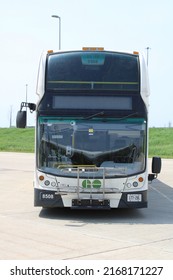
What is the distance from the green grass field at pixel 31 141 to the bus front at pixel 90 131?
36178 millimetres

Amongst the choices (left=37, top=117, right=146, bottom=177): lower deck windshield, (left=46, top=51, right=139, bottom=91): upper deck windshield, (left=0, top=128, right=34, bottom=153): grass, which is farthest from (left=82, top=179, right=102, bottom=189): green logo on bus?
(left=0, top=128, right=34, bottom=153): grass

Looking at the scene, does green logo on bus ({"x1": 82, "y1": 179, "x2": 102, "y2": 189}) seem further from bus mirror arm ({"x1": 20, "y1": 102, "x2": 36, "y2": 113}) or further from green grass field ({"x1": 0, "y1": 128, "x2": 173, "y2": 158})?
green grass field ({"x1": 0, "y1": 128, "x2": 173, "y2": 158})

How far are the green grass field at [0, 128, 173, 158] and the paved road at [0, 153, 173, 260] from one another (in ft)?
115

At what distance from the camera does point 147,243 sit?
30.1 ft

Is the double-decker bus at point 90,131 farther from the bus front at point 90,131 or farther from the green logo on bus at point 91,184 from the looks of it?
the green logo on bus at point 91,184

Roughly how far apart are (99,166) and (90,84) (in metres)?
1.78

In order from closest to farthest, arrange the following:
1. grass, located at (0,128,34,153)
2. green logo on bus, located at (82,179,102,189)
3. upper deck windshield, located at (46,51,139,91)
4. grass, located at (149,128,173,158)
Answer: green logo on bus, located at (82,179,102,189)
upper deck windshield, located at (46,51,139,91)
grass, located at (149,128,173,158)
grass, located at (0,128,34,153)

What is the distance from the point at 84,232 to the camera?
1012 centimetres

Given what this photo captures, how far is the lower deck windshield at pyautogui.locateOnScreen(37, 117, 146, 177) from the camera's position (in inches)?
459

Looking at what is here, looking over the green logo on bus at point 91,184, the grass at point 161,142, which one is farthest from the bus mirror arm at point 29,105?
the grass at point 161,142

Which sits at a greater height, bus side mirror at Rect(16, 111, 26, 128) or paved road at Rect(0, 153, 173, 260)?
bus side mirror at Rect(16, 111, 26, 128)

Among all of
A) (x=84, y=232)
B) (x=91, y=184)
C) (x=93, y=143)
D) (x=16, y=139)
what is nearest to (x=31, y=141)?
(x=16, y=139)
